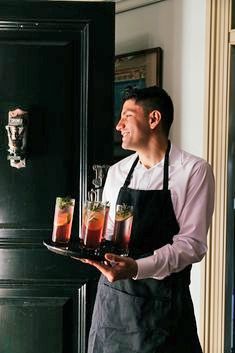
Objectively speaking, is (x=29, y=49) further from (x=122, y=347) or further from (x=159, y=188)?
(x=122, y=347)

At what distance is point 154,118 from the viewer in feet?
4.73


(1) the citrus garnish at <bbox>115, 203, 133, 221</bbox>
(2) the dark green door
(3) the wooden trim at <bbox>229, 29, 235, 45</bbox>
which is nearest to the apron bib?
(1) the citrus garnish at <bbox>115, 203, 133, 221</bbox>

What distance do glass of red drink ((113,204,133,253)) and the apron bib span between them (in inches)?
2.8

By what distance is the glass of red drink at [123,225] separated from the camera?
4.33ft

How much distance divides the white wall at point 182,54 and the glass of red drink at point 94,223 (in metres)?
0.80

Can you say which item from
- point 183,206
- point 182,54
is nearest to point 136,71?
point 182,54

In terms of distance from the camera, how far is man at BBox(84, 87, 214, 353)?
4.51 feet

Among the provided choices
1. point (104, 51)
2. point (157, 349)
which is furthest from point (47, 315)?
point (104, 51)

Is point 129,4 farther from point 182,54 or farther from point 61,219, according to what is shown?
point 61,219

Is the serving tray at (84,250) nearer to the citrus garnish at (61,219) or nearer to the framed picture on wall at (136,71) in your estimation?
the citrus garnish at (61,219)

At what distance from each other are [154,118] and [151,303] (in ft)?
1.64

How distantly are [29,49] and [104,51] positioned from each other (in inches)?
11.1

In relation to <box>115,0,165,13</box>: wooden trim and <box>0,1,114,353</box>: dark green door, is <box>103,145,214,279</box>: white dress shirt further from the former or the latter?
<box>115,0,165,13</box>: wooden trim

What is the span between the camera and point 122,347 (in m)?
1.41
